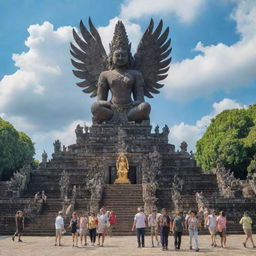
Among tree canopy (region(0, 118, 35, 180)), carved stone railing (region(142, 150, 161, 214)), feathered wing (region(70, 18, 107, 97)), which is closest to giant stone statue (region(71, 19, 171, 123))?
feathered wing (region(70, 18, 107, 97))

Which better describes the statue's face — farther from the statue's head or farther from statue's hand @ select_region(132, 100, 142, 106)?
statue's hand @ select_region(132, 100, 142, 106)

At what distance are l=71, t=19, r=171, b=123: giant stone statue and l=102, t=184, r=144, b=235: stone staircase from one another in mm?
12074

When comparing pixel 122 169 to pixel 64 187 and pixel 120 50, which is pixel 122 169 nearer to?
pixel 64 187

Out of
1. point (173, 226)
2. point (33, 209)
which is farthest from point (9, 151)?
point (173, 226)

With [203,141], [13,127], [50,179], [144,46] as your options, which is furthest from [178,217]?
[13,127]

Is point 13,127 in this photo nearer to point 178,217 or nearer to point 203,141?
point 203,141

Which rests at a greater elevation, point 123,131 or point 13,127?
point 13,127

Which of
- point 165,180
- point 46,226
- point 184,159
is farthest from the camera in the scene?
point 184,159

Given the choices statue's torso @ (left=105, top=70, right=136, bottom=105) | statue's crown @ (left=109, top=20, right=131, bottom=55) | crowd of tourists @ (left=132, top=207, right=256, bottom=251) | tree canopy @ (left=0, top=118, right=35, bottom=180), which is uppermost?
statue's crown @ (left=109, top=20, right=131, bottom=55)

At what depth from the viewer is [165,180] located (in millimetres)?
29688

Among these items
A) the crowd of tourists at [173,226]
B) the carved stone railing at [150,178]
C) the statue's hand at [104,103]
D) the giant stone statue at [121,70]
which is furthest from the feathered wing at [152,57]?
the crowd of tourists at [173,226]

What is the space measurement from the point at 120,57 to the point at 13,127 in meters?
22.8

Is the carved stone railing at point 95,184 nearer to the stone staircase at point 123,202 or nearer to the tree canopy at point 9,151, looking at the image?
the stone staircase at point 123,202

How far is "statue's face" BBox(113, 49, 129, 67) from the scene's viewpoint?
38.2 m
